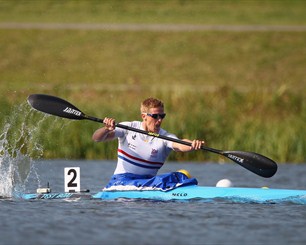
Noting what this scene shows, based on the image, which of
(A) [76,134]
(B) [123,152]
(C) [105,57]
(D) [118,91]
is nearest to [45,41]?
(C) [105,57]

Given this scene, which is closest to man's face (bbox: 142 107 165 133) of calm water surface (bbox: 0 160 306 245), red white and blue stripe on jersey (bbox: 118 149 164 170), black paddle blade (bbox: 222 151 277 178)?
red white and blue stripe on jersey (bbox: 118 149 164 170)

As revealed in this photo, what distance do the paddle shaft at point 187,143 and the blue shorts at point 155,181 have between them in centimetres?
49

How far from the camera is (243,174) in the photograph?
20922 mm

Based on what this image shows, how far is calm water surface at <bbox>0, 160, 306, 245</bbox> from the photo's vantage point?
442 inches

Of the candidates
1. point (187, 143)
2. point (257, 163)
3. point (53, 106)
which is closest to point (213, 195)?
point (187, 143)

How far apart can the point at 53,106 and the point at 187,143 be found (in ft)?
7.45

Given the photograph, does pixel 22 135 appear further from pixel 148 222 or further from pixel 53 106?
pixel 148 222

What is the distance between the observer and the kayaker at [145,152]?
14.4m

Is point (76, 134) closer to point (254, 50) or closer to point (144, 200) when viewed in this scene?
point (144, 200)

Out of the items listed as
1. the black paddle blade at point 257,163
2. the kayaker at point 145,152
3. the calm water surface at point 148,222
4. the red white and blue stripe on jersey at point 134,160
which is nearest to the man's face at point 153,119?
the kayaker at point 145,152

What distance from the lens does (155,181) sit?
47.0 ft

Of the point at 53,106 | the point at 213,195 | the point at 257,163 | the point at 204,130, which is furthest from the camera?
the point at 204,130

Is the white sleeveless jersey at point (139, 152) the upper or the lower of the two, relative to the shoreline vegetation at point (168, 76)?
lower

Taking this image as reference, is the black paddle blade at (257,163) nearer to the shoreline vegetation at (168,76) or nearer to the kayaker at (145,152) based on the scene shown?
the kayaker at (145,152)
